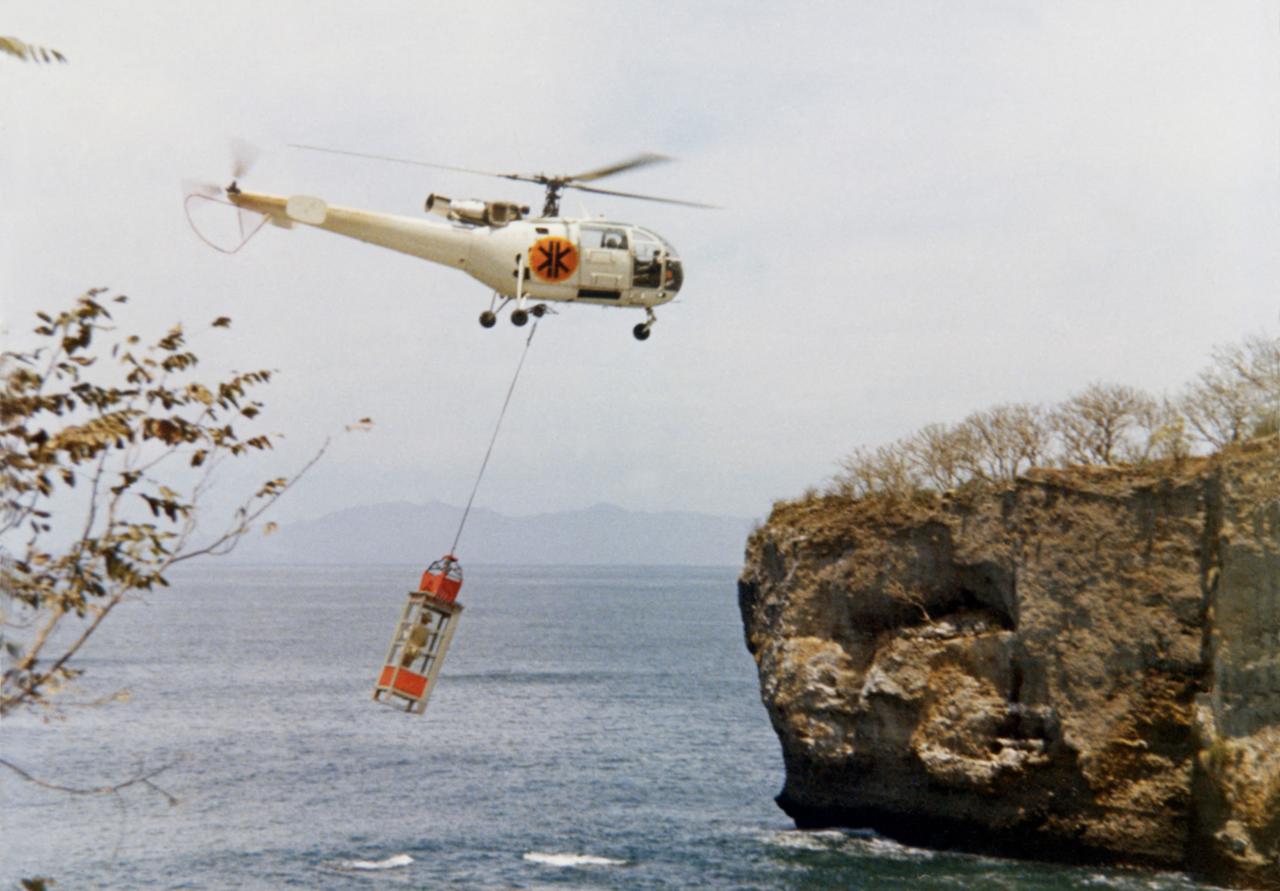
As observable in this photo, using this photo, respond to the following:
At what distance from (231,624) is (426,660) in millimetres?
130464

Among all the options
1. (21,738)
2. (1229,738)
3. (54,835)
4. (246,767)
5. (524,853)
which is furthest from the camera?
(21,738)

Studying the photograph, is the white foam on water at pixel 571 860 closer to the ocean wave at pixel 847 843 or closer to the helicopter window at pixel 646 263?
the ocean wave at pixel 847 843

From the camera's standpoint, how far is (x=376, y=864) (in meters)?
37.8

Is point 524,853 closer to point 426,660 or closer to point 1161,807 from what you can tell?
point 1161,807

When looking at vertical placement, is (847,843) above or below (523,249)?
below

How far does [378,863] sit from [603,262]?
20.9 metres

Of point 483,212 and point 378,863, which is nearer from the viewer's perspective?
point 483,212

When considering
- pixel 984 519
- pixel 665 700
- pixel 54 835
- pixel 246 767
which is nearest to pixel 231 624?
pixel 665 700

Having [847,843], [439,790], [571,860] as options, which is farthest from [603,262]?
[439,790]

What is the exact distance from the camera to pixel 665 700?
248ft

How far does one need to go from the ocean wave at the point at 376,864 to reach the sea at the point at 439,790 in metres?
0.13

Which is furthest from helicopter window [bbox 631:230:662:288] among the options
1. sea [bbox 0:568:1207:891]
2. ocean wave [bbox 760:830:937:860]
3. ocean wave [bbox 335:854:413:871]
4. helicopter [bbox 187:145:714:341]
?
ocean wave [bbox 335:854:413:871]

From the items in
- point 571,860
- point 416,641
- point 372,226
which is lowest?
point 571,860

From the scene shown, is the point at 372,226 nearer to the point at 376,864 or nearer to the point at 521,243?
the point at 521,243
